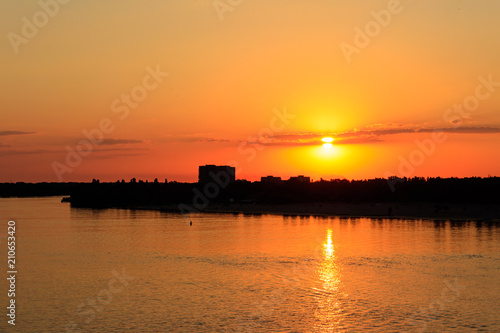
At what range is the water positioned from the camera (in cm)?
3294

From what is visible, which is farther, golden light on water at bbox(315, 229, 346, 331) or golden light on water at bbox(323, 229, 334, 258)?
golden light on water at bbox(323, 229, 334, 258)

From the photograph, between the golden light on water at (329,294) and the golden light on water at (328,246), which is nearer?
the golden light on water at (329,294)

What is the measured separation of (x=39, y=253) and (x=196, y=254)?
18.4 metres

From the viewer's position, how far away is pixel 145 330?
31188 millimetres

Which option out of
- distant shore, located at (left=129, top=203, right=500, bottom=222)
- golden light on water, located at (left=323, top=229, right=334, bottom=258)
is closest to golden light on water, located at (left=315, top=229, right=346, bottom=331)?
golden light on water, located at (left=323, top=229, right=334, bottom=258)

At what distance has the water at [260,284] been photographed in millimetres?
32938

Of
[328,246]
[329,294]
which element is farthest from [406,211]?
[329,294]

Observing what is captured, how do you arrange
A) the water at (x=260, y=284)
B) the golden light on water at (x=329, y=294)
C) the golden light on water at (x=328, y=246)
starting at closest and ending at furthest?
the water at (x=260, y=284), the golden light on water at (x=329, y=294), the golden light on water at (x=328, y=246)

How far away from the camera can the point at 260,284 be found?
44.0 meters

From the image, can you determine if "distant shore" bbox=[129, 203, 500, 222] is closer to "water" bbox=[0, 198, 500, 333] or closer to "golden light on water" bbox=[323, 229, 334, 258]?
"water" bbox=[0, 198, 500, 333]

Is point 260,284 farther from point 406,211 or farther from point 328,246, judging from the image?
point 406,211

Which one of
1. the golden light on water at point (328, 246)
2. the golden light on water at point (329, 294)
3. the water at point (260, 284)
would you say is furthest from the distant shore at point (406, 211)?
the golden light on water at point (329, 294)

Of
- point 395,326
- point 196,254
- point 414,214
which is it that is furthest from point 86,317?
point 414,214

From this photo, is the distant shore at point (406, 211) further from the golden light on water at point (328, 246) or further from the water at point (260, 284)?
the golden light on water at point (328, 246)
